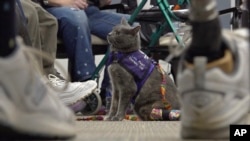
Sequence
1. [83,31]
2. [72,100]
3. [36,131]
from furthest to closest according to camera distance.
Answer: [83,31] → [72,100] → [36,131]

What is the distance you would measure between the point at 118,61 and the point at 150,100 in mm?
233

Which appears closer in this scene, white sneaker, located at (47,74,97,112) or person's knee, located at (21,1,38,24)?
white sneaker, located at (47,74,97,112)

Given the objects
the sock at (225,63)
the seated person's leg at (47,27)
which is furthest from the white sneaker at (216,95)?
the seated person's leg at (47,27)

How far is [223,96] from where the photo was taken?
739 mm

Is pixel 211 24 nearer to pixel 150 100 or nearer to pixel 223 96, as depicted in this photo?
pixel 223 96

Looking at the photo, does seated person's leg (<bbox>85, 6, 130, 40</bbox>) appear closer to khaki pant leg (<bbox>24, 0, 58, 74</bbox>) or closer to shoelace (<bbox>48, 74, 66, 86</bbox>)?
khaki pant leg (<bbox>24, 0, 58, 74</bbox>)

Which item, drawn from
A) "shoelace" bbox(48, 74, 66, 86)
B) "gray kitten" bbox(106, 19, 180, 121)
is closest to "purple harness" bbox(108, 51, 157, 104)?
"gray kitten" bbox(106, 19, 180, 121)

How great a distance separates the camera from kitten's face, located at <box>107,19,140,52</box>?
2.40 meters

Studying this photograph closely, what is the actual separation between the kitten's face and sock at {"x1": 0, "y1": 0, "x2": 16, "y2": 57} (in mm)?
1684

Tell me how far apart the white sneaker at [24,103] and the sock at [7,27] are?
11 millimetres

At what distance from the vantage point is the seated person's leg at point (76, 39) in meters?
2.69

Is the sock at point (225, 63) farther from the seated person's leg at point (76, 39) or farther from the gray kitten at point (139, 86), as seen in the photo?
the seated person's leg at point (76, 39)

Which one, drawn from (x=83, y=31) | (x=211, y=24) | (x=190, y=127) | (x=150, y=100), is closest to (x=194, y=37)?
(x=211, y=24)

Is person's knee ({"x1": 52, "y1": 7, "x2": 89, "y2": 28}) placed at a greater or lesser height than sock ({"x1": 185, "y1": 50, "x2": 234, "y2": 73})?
lesser
